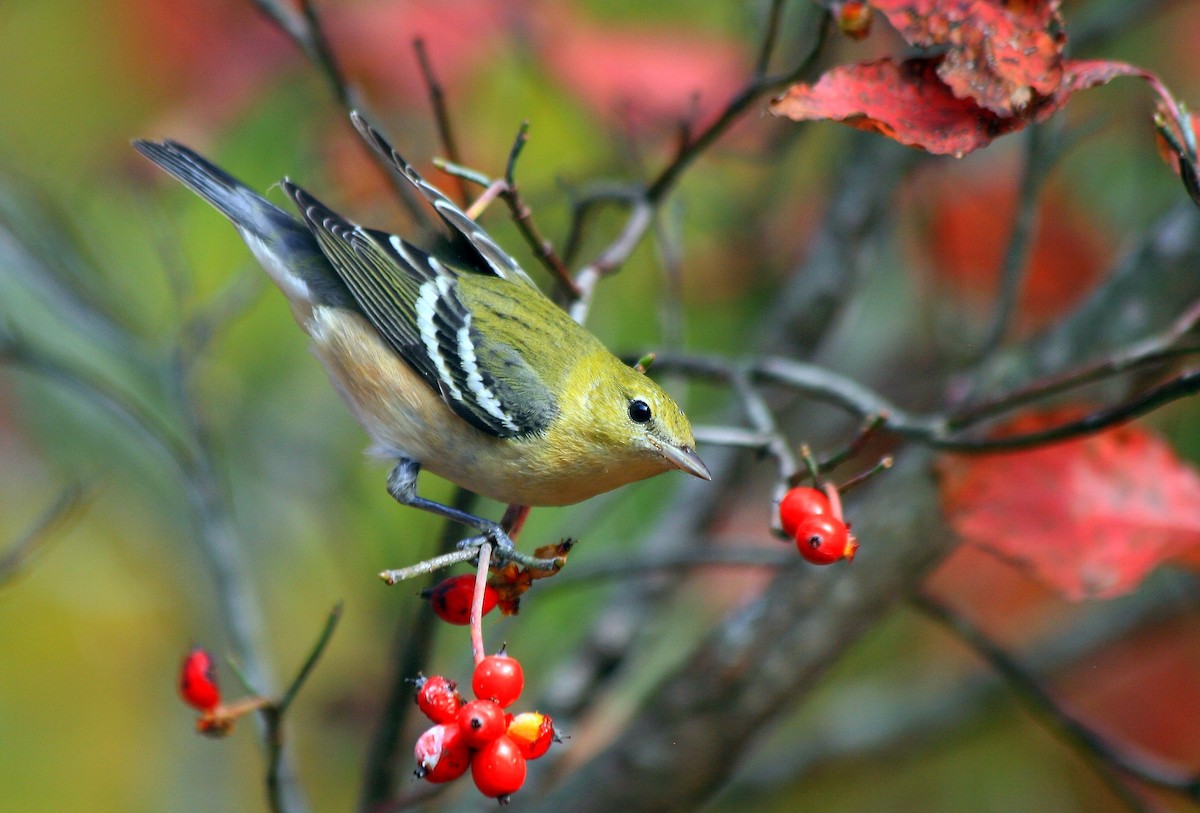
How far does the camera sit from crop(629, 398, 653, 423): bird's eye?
2.25 meters

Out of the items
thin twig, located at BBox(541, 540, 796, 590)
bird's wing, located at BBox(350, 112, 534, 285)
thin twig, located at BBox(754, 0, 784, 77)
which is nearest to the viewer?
bird's wing, located at BBox(350, 112, 534, 285)

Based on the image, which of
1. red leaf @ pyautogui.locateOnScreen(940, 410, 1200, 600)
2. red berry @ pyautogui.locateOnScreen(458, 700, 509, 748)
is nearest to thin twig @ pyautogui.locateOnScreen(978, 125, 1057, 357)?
red leaf @ pyautogui.locateOnScreen(940, 410, 1200, 600)

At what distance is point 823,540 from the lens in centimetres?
164

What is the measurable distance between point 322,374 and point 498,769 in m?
3.34

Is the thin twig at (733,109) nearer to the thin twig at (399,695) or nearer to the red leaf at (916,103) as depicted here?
the red leaf at (916,103)

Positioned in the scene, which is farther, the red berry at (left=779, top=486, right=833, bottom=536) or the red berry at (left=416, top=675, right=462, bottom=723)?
the red berry at (left=779, top=486, right=833, bottom=536)

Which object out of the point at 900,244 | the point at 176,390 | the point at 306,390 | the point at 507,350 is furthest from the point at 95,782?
the point at 900,244

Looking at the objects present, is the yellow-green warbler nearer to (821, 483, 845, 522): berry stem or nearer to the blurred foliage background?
(821, 483, 845, 522): berry stem

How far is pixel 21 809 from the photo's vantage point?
4484 mm

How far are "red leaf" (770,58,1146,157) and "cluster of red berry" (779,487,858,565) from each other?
22.0 inches

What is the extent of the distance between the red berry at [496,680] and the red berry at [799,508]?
0.48m

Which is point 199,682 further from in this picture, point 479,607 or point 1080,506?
point 1080,506

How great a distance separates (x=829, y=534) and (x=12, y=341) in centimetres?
215

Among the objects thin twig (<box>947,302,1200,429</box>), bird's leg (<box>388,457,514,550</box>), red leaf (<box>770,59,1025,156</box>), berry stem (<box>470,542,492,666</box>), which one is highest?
red leaf (<box>770,59,1025,156</box>)
